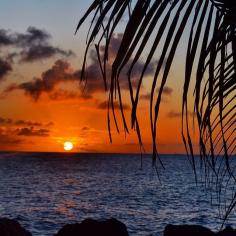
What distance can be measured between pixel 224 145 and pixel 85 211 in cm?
4905

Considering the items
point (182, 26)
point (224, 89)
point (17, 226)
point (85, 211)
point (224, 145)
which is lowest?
point (85, 211)

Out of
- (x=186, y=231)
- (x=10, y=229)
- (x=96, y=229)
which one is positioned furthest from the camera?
(x=96, y=229)

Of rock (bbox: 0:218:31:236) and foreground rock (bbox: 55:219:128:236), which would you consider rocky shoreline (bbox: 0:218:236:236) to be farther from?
rock (bbox: 0:218:31:236)

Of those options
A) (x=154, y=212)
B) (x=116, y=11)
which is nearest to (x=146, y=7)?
(x=116, y=11)

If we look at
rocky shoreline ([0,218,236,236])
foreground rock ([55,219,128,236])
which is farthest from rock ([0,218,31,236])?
foreground rock ([55,219,128,236])

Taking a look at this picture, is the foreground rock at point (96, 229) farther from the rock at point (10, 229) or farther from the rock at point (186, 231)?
the rock at point (10, 229)

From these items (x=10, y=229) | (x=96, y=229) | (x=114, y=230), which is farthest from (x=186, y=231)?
(x=10, y=229)

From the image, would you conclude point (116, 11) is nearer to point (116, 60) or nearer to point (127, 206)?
point (116, 60)

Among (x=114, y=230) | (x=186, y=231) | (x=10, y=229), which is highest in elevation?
(x=10, y=229)

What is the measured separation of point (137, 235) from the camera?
108 feet

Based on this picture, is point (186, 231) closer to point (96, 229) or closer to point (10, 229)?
point (96, 229)

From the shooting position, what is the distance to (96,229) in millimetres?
18969

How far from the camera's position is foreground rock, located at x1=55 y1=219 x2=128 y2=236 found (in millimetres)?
18719

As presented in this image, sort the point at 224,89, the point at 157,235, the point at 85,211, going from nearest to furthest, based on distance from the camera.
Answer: the point at 224,89 < the point at 157,235 < the point at 85,211
